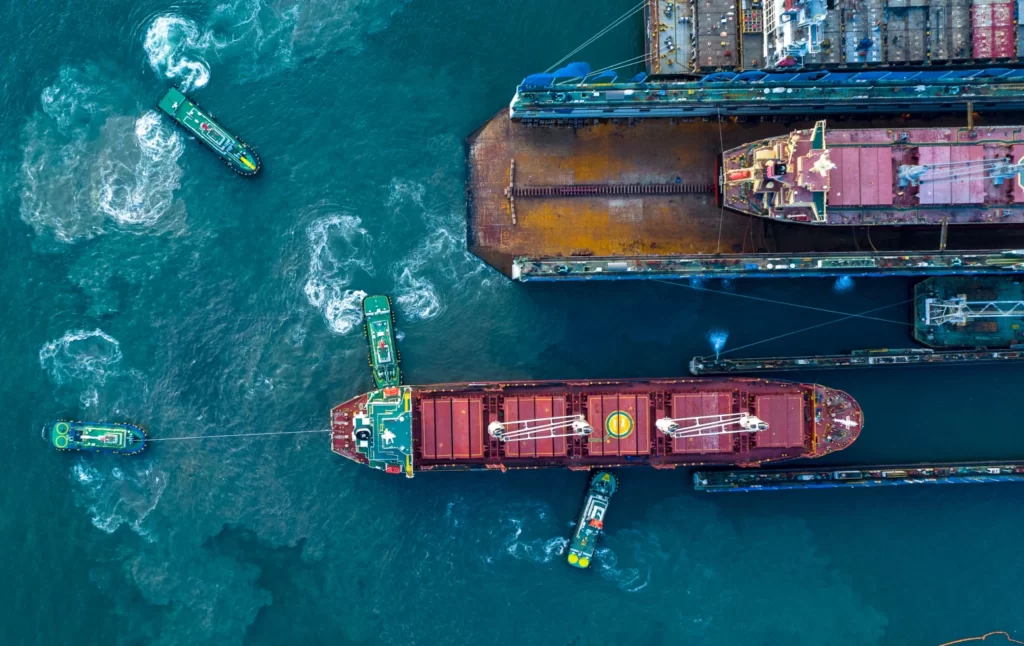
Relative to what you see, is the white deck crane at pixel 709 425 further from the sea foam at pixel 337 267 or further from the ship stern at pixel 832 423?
the sea foam at pixel 337 267

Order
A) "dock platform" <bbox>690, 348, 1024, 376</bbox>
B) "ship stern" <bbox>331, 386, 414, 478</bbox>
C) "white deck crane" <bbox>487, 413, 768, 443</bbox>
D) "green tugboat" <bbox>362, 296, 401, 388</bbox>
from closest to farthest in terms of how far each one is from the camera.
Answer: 1. "white deck crane" <bbox>487, 413, 768, 443</bbox>
2. "ship stern" <bbox>331, 386, 414, 478</bbox>
3. "dock platform" <bbox>690, 348, 1024, 376</bbox>
4. "green tugboat" <bbox>362, 296, 401, 388</bbox>

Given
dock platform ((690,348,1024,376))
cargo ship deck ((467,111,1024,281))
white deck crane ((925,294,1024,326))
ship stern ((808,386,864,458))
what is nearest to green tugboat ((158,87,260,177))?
cargo ship deck ((467,111,1024,281))

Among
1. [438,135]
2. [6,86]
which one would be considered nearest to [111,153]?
[6,86]

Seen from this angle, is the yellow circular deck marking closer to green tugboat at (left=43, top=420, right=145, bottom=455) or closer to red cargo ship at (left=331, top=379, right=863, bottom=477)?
red cargo ship at (left=331, top=379, right=863, bottom=477)

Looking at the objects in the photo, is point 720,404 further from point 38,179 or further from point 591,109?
point 38,179

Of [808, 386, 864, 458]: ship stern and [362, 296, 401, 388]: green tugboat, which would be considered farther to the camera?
[362, 296, 401, 388]: green tugboat

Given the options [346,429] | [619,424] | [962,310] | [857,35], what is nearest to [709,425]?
[619,424]
